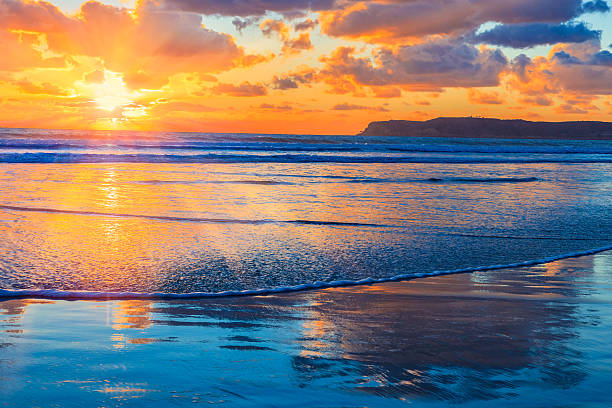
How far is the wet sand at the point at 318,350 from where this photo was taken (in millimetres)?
2697

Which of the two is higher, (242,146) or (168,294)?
(242,146)

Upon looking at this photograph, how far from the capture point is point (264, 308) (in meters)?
4.37

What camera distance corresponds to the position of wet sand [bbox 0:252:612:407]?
8.85 feet

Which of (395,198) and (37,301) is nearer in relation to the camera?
(37,301)

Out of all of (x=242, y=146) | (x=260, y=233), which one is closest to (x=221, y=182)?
(x=260, y=233)

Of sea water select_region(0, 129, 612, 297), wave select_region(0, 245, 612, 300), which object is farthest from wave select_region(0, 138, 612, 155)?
wave select_region(0, 245, 612, 300)

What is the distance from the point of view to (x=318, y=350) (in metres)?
3.35

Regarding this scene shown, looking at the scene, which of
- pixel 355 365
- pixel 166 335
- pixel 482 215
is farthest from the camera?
pixel 482 215

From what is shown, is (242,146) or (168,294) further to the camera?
(242,146)

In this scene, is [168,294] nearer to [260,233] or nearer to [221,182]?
[260,233]

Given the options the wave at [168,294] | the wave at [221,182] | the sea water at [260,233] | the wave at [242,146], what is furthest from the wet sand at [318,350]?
the wave at [242,146]

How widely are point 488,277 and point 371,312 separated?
188cm

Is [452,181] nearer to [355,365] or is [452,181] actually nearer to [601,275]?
[601,275]

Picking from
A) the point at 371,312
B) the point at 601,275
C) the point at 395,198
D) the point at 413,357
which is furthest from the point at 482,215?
the point at 413,357
